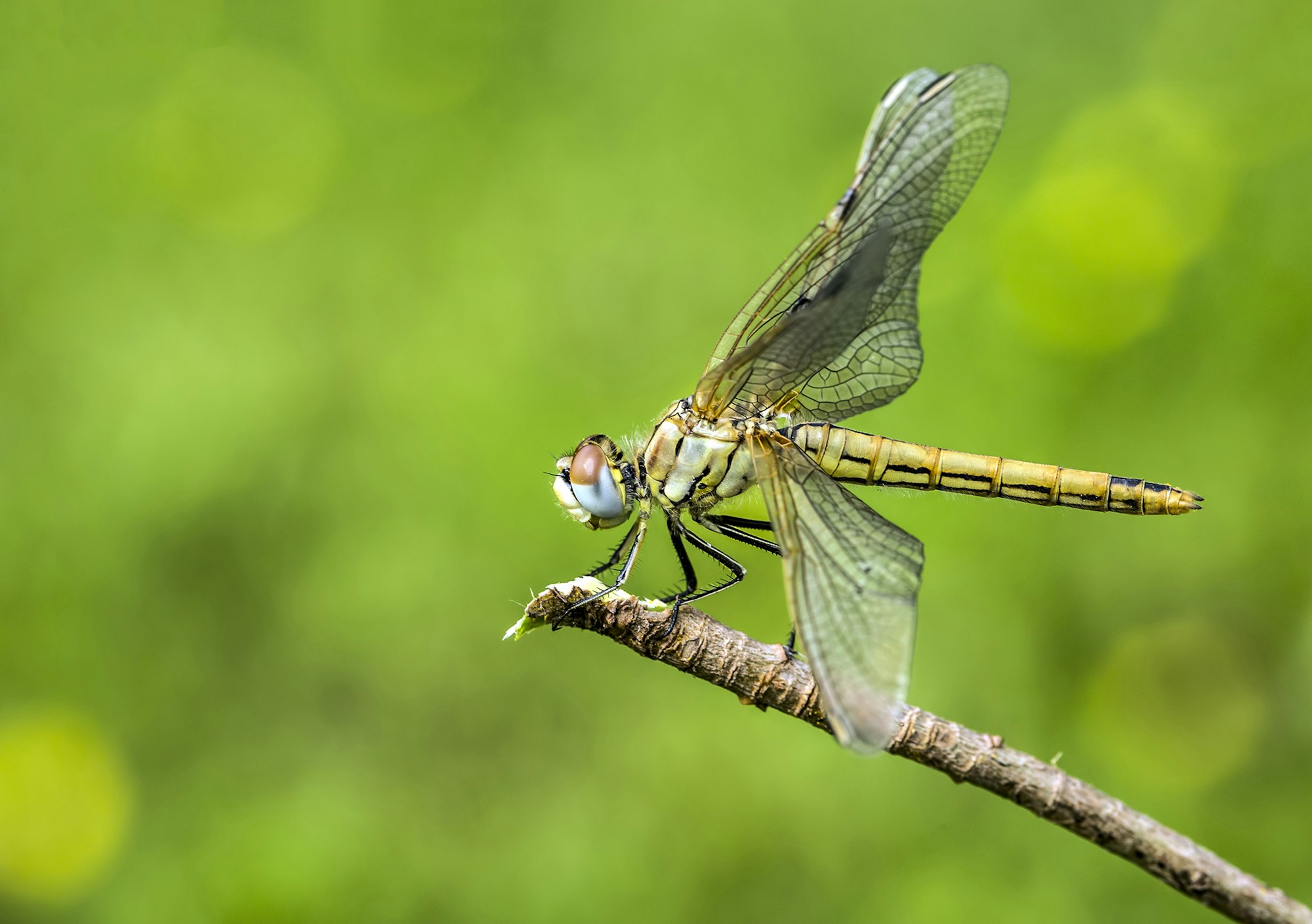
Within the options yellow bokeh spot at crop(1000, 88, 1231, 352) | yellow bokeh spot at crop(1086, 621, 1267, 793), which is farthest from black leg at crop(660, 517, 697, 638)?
yellow bokeh spot at crop(1000, 88, 1231, 352)

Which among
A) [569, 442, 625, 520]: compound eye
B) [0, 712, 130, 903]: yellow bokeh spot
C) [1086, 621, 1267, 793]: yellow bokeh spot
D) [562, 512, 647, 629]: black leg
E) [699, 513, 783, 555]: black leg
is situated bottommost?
[0, 712, 130, 903]: yellow bokeh spot

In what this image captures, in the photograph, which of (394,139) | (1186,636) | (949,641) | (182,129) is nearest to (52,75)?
(182,129)

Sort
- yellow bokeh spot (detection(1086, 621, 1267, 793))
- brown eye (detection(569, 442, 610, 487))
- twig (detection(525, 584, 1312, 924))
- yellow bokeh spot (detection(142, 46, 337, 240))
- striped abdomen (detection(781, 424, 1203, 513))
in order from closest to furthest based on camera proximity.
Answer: twig (detection(525, 584, 1312, 924)) < brown eye (detection(569, 442, 610, 487)) < striped abdomen (detection(781, 424, 1203, 513)) < yellow bokeh spot (detection(1086, 621, 1267, 793)) < yellow bokeh spot (detection(142, 46, 337, 240))

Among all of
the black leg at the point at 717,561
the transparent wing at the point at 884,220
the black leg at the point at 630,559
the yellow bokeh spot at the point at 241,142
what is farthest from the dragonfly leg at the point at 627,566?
the yellow bokeh spot at the point at 241,142

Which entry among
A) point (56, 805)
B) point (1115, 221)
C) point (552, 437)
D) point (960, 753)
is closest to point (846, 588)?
point (960, 753)

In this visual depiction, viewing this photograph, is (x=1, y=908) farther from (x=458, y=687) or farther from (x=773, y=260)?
(x=773, y=260)

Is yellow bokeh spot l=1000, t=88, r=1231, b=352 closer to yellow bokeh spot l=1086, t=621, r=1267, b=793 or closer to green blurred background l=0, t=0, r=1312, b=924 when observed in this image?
green blurred background l=0, t=0, r=1312, b=924
